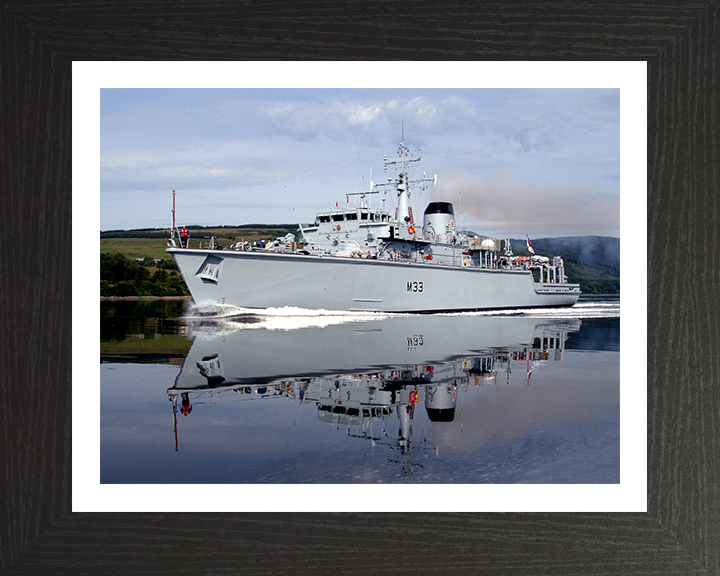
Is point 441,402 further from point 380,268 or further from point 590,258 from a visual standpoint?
point 380,268

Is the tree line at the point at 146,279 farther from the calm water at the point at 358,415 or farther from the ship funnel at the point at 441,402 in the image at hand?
the ship funnel at the point at 441,402

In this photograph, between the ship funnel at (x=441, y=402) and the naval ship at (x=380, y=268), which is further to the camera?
the naval ship at (x=380, y=268)

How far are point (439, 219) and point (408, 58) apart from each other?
16.4 meters

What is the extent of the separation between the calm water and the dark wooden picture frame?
1.26ft

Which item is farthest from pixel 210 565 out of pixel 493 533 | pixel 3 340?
pixel 3 340

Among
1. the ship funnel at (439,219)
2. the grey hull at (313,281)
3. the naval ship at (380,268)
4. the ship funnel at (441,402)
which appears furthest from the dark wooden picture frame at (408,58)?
the ship funnel at (439,219)

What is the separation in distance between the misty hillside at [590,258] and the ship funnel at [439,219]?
3.07 metres

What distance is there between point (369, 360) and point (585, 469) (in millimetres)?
3521

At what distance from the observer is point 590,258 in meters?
10.6

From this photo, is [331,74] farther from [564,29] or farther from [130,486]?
[130,486]

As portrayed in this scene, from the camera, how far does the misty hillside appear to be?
14.8 feet

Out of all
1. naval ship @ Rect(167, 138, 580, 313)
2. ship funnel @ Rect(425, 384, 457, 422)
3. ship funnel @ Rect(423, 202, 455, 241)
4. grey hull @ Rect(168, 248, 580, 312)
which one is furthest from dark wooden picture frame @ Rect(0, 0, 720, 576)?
ship funnel @ Rect(423, 202, 455, 241)

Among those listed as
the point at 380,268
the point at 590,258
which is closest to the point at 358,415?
the point at 590,258

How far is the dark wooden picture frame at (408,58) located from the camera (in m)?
3.51
